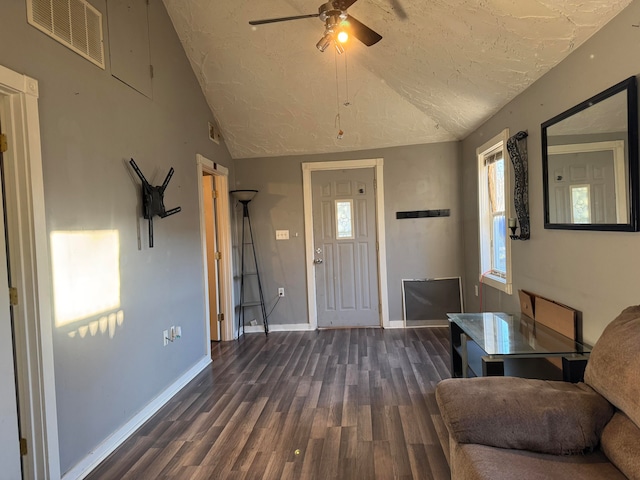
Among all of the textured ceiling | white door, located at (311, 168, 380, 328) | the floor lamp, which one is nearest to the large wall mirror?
the textured ceiling

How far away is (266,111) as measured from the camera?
4141 mm

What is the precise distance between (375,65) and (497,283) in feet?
7.76

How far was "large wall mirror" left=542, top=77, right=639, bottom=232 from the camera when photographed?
1.67m

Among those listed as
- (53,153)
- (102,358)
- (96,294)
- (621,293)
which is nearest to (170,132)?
(53,153)

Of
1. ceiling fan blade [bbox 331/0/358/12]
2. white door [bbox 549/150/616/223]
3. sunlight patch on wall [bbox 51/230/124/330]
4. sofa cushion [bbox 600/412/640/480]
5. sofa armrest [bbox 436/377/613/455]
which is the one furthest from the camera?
A: ceiling fan blade [bbox 331/0/358/12]

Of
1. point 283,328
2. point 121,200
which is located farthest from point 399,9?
point 283,328

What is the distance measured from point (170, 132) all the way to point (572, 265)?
3.15m

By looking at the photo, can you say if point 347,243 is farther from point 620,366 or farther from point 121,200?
point 620,366

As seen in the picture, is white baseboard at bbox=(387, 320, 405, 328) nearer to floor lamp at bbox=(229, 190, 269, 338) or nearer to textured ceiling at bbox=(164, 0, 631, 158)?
floor lamp at bbox=(229, 190, 269, 338)

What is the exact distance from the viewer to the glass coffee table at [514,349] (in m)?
2.00

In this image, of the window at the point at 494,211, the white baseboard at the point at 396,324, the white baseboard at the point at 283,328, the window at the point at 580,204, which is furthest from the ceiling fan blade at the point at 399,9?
the white baseboard at the point at 283,328

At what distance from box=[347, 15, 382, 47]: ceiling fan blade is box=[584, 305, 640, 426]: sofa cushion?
6.57ft

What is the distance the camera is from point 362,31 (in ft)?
7.43

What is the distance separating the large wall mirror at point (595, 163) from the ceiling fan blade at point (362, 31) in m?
1.25
